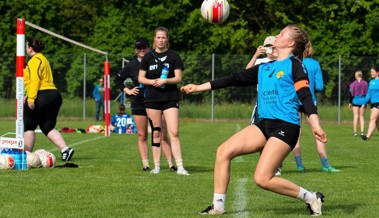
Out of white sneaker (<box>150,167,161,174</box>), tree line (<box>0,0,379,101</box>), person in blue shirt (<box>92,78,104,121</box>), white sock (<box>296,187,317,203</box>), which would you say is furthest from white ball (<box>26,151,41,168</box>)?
tree line (<box>0,0,379,101</box>)

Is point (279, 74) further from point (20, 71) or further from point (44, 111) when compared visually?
point (44, 111)

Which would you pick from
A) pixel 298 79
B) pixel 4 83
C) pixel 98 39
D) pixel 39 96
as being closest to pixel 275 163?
pixel 298 79

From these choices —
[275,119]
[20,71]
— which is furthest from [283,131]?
[20,71]

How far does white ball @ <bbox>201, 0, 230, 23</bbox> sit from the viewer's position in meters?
14.0

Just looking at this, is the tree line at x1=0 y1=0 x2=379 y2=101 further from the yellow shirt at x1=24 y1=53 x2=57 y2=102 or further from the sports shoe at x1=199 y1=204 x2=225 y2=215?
the sports shoe at x1=199 y1=204 x2=225 y2=215

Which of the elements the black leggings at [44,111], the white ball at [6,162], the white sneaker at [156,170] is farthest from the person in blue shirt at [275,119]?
the black leggings at [44,111]

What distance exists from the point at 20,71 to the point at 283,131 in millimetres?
5702

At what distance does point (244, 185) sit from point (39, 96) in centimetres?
417

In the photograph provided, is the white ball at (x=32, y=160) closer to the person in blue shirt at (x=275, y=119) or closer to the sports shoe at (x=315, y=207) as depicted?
the person in blue shirt at (x=275, y=119)

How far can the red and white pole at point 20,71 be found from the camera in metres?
13.0

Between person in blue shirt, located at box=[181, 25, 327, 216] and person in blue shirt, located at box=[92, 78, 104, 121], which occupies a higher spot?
person in blue shirt, located at box=[181, 25, 327, 216]

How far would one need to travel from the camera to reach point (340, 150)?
64.4 feet

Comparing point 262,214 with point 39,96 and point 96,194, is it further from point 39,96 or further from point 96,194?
point 39,96

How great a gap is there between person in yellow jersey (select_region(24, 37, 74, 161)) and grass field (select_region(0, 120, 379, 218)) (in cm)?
86
